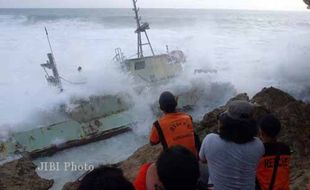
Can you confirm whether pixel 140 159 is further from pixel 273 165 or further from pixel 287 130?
pixel 273 165

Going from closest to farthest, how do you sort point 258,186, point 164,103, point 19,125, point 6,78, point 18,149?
point 258,186 < point 164,103 < point 18,149 < point 19,125 < point 6,78

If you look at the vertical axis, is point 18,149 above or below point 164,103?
below

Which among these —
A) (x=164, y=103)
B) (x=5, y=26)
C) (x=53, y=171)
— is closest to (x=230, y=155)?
(x=164, y=103)

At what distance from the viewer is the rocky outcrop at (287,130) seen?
243 inches

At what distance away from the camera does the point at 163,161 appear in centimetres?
228

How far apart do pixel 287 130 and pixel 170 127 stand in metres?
3.60

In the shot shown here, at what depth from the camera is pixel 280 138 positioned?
6.72 meters

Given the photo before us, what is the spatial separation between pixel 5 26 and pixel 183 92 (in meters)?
43.0

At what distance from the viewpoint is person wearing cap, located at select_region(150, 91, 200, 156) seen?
13.0ft

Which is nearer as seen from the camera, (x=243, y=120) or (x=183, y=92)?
(x=243, y=120)

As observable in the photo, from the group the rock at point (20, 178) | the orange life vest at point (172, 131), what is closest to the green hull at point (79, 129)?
the rock at point (20, 178)

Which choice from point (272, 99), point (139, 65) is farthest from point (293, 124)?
point (139, 65)

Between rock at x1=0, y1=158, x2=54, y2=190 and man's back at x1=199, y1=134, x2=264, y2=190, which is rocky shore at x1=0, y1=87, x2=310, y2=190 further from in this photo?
man's back at x1=199, y1=134, x2=264, y2=190

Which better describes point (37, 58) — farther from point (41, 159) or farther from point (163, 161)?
point (163, 161)
